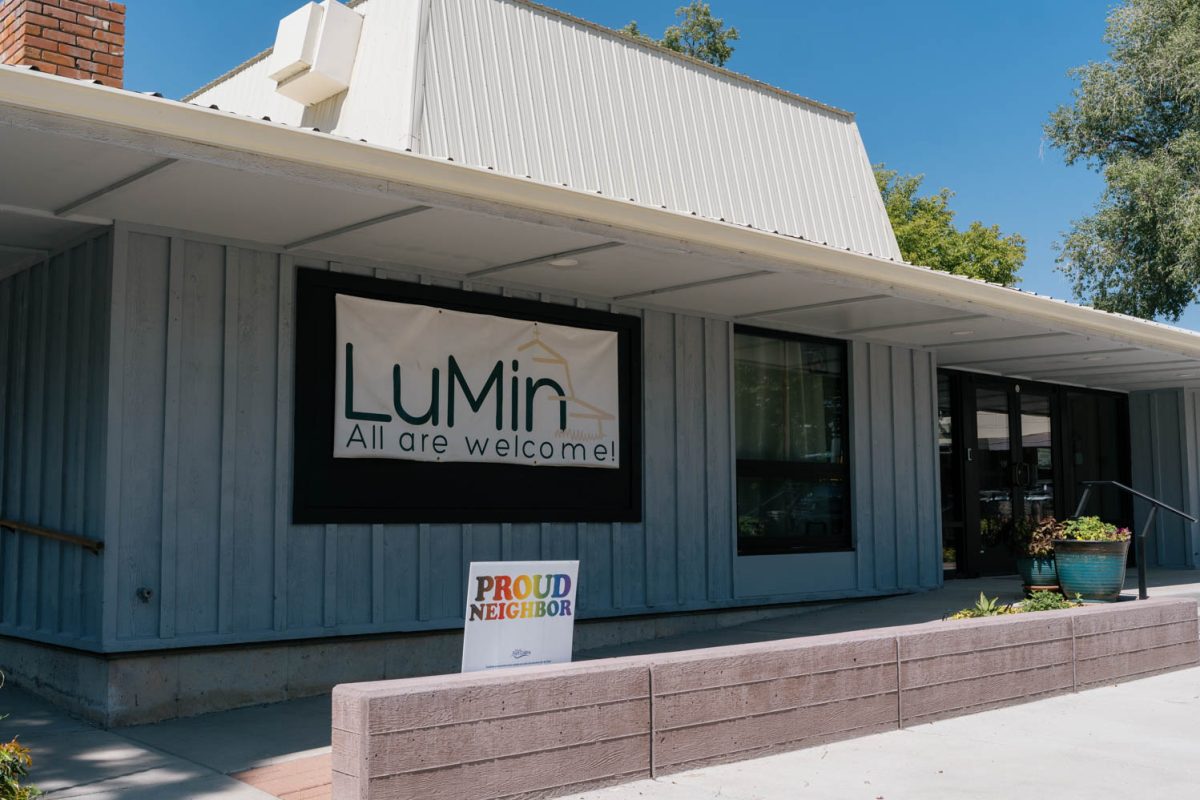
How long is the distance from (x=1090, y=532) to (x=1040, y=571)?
769mm

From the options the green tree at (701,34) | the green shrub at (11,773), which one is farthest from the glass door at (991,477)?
the green tree at (701,34)

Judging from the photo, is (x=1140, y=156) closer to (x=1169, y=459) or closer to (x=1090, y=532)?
(x=1169, y=459)

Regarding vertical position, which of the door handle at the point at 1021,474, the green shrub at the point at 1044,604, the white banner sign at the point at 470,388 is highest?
the white banner sign at the point at 470,388

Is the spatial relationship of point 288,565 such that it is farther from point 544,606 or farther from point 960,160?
point 960,160

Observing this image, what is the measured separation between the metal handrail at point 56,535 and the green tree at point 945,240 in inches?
1378

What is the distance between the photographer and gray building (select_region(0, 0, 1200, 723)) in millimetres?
6684

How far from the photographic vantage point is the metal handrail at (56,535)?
6859 millimetres

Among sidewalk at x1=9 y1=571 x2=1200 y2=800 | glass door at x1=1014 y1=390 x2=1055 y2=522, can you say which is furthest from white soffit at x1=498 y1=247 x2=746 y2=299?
glass door at x1=1014 y1=390 x2=1055 y2=522

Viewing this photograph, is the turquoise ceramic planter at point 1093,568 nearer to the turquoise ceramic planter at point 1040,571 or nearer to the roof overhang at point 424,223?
the turquoise ceramic planter at point 1040,571

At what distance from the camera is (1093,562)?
Result: 9820mm

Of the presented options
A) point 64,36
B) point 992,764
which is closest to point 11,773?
point 992,764

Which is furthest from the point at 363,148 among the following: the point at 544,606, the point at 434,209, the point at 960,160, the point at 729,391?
the point at 960,160

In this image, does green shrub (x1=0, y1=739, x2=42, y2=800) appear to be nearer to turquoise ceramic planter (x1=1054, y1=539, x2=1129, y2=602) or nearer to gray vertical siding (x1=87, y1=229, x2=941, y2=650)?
gray vertical siding (x1=87, y1=229, x2=941, y2=650)

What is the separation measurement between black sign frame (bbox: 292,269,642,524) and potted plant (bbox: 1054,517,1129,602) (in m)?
3.71
